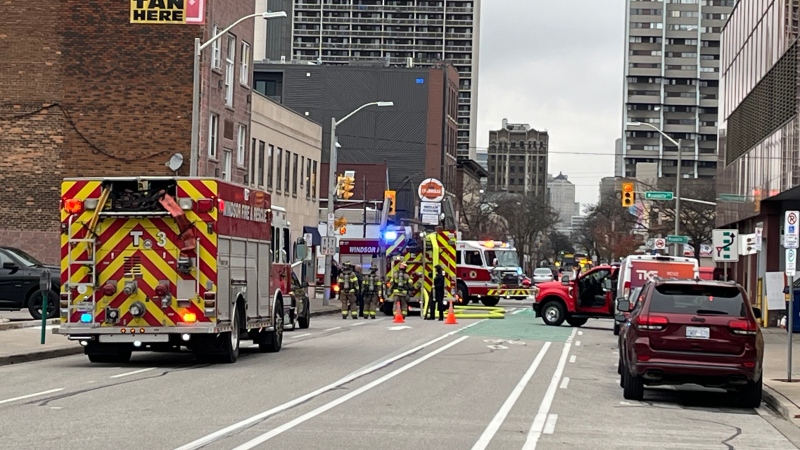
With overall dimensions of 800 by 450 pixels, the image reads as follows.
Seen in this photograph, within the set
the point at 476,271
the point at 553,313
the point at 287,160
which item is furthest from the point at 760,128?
the point at 287,160

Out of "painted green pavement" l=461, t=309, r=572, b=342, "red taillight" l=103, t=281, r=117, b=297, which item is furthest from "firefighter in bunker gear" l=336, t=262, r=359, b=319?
"red taillight" l=103, t=281, r=117, b=297

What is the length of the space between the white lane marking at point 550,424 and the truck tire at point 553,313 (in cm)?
2231

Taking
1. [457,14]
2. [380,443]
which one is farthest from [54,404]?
[457,14]

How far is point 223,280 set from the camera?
2061 centimetres

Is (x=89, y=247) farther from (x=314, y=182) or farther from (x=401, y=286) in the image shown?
(x=314, y=182)

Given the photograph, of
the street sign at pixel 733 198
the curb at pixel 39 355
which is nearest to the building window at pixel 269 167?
the street sign at pixel 733 198

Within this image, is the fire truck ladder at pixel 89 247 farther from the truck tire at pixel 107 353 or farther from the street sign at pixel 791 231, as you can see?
the street sign at pixel 791 231

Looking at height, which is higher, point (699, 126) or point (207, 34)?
point (699, 126)

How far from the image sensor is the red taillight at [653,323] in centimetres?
1675

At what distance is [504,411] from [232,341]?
745 cm

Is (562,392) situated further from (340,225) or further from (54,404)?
(340,225)

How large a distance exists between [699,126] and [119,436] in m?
168

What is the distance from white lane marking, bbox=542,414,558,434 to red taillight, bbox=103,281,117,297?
848cm

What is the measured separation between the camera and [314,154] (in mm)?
66688
